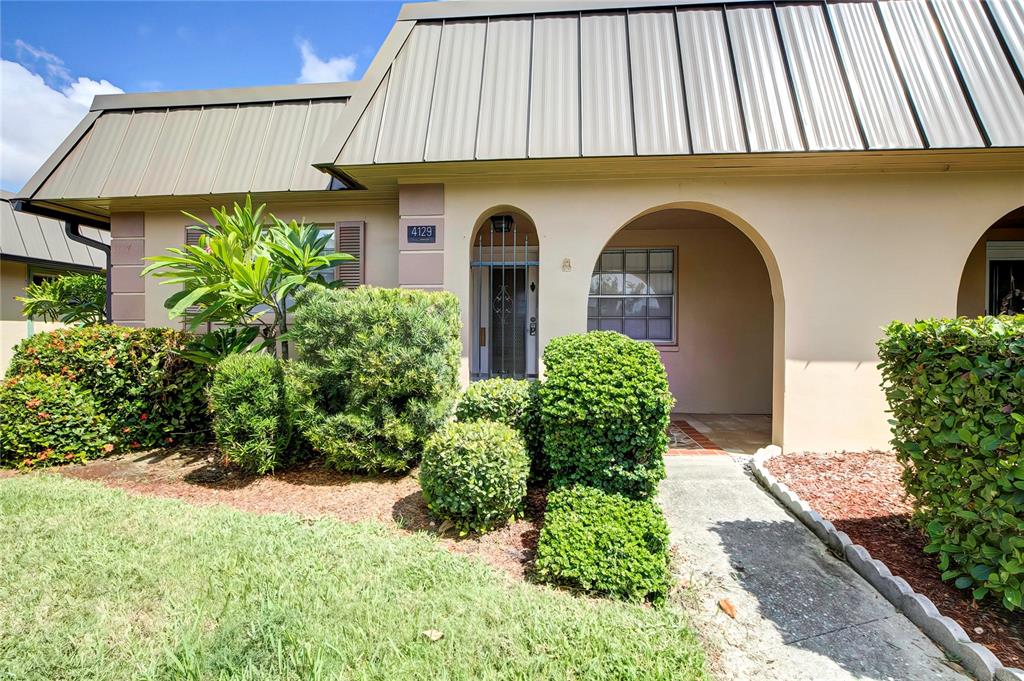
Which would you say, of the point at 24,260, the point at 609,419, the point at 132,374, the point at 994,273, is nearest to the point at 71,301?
the point at 24,260

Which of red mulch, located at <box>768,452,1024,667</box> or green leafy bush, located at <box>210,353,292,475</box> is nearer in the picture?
red mulch, located at <box>768,452,1024,667</box>

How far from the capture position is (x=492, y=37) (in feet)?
18.4

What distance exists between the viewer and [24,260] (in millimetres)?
9438

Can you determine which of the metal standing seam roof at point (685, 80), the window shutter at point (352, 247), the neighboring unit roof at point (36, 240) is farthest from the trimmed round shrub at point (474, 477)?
the neighboring unit roof at point (36, 240)

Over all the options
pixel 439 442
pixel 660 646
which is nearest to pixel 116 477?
pixel 439 442

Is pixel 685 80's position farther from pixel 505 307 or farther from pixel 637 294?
pixel 505 307

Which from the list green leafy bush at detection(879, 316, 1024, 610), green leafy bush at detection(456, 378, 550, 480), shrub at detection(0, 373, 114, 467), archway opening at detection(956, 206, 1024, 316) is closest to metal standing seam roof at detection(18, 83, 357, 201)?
shrub at detection(0, 373, 114, 467)

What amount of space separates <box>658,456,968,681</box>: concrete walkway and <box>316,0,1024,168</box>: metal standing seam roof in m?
3.71

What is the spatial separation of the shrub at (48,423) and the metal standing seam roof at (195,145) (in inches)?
112

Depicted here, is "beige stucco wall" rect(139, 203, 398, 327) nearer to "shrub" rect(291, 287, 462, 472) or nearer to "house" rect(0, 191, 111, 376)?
"shrub" rect(291, 287, 462, 472)

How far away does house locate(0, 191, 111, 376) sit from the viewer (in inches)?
364

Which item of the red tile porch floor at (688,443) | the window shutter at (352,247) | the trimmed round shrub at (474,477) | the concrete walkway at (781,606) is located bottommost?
the concrete walkway at (781,606)

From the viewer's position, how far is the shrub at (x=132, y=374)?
511 centimetres

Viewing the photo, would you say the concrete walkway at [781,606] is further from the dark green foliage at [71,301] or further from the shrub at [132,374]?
the dark green foliage at [71,301]
